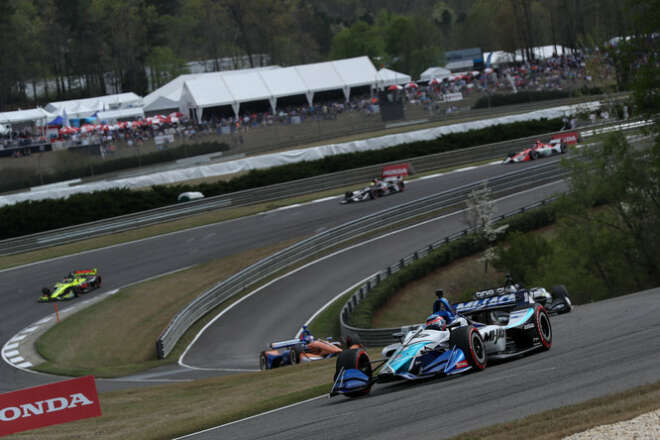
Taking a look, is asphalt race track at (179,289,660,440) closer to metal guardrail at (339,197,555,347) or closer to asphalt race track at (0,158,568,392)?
metal guardrail at (339,197,555,347)

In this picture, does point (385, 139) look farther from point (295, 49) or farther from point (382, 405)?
point (295, 49)

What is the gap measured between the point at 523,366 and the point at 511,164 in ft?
134

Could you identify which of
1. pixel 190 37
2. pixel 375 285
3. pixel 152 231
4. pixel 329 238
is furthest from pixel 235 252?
pixel 190 37

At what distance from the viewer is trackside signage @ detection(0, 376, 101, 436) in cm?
1130

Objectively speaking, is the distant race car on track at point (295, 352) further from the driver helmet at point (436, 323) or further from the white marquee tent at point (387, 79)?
the white marquee tent at point (387, 79)

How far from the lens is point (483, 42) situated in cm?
13888

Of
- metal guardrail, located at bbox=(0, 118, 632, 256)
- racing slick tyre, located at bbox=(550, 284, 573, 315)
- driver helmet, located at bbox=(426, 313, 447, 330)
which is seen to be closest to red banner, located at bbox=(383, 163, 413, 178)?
metal guardrail, located at bbox=(0, 118, 632, 256)

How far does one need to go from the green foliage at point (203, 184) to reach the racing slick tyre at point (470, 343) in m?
36.0

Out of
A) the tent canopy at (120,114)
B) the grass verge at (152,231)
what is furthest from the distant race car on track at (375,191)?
the tent canopy at (120,114)

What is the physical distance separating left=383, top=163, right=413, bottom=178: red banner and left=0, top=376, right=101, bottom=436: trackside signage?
4126cm

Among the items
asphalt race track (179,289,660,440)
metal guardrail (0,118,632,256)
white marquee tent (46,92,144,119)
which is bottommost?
asphalt race track (179,289,660,440)

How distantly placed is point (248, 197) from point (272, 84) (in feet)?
102

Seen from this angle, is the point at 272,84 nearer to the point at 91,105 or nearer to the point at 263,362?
the point at 91,105

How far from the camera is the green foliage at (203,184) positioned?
42750 mm
